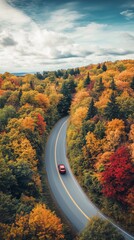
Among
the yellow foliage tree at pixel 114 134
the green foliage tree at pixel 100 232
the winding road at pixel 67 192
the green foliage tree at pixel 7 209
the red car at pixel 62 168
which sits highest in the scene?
the yellow foliage tree at pixel 114 134

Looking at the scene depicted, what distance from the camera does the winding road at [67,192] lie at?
3884 cm

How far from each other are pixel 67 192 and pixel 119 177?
1256 centimetres

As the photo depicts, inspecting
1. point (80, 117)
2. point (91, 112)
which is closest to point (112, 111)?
point (91, 112)

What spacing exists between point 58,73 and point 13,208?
128899mm

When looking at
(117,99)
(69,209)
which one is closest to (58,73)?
(117,99)

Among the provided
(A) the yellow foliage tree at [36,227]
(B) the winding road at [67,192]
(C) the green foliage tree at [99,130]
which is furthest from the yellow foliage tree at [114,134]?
(A) the yellow foliage tree at [36,227]

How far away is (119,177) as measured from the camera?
1470 inches

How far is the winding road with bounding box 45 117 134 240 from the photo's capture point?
127ft

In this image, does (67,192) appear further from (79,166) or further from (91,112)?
A: (91,112)

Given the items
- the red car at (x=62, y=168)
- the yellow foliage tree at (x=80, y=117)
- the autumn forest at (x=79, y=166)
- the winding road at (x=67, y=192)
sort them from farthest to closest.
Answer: the yellow foliage tree at (x=80, y=117) → the red car at (x=62, y=168) → the winding road at (x=67, y=192) → the autumn forest at (x=79, y=166)

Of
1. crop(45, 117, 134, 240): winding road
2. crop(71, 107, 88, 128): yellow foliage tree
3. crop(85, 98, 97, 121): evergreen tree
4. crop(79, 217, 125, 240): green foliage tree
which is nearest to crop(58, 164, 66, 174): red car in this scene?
crop(45, 117, 134, 240): winding road

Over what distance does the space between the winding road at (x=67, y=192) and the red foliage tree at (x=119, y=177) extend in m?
4.92

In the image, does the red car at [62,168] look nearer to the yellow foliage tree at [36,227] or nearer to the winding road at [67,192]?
the winding road at [67,192]

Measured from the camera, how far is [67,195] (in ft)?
146
